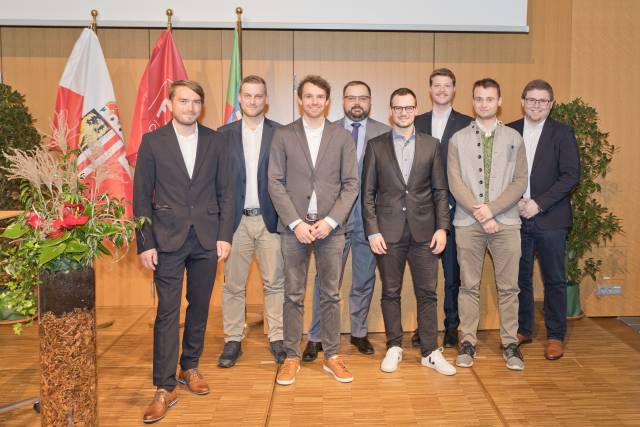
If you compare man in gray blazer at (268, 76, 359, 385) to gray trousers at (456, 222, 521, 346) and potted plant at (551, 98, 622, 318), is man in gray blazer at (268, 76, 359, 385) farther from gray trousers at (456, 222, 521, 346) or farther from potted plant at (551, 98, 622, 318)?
potted plant at (551, 98, 622, 318)

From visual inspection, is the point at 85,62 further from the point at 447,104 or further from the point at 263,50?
the point at 447,104

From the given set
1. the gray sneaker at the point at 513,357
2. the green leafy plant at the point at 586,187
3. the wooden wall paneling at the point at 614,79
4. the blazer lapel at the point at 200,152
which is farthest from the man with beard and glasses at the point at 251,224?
the wooden wall paneling at the point at 614,79

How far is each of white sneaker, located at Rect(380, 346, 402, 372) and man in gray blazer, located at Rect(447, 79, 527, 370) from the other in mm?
383

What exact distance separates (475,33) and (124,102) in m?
3.15

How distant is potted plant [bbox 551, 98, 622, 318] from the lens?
464cm

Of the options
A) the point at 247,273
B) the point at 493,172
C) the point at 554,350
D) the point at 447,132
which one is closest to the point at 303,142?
the point at 247,273

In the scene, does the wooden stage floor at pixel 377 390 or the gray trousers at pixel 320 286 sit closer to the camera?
the wooden stage floor at pixel 377 390

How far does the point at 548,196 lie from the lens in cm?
392

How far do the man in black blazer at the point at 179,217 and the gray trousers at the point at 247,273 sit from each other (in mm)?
460

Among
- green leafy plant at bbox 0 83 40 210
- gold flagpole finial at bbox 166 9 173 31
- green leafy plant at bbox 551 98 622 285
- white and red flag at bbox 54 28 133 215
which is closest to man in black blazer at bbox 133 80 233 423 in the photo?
white and red flag at bbox 54 28 133 215

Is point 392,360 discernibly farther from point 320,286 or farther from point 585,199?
point 585,199

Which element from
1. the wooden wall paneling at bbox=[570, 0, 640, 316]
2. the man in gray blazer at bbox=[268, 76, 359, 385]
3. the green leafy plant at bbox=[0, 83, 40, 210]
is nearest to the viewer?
the man in gray blazer at bbox=[268, 76, 359, 385]

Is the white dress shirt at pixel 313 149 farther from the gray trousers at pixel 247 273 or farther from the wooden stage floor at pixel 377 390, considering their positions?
the wooden stage floor at pixel 377 390

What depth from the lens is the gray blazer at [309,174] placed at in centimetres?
356
